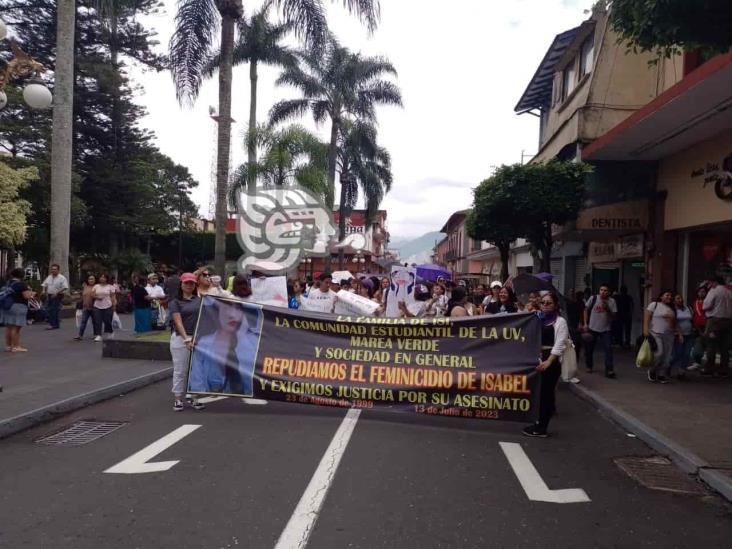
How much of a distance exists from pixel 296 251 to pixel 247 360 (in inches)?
504

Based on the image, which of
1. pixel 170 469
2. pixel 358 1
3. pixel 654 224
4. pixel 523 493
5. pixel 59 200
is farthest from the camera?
pixel 59 200

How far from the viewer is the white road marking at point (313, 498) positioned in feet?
13.2

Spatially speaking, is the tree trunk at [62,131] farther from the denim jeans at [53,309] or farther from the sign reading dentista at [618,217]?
the sign reading dentista at [618,217]

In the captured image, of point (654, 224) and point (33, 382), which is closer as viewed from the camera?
point (33, 382)

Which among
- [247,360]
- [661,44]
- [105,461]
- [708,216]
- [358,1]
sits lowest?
[105,461]

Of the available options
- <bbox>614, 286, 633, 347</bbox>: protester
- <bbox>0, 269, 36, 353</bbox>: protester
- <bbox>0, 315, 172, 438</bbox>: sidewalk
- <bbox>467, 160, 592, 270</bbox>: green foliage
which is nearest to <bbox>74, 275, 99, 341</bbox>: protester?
<bbox>0, 315, 172, 438</bbox>: sidewalk

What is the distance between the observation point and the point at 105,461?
571 cm

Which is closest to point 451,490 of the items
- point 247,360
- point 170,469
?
point 170,469

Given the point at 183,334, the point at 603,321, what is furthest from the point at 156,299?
the point at 603,321

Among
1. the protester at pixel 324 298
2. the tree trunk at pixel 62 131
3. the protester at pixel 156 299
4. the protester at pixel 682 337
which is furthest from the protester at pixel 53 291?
the protester at pixel 682 337

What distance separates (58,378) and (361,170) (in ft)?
96.4

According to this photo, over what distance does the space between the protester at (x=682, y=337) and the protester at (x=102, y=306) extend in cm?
1167

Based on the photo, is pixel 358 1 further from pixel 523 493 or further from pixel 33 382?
pixel 523 493

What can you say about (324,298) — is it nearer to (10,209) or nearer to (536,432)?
(536,432)
